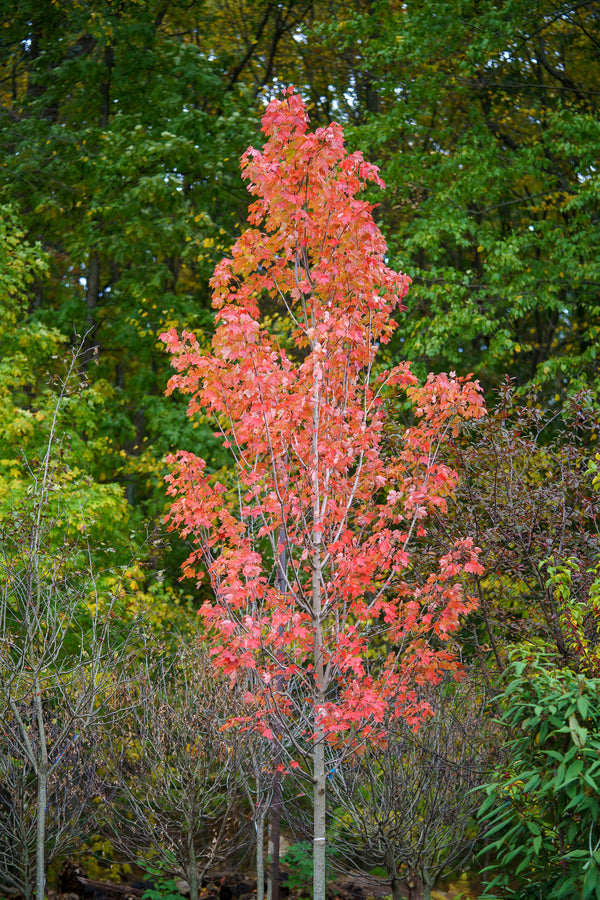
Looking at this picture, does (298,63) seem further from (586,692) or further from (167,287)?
(586,692)

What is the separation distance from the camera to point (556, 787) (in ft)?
15.2

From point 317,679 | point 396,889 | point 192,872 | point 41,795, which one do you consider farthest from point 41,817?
point 396,889

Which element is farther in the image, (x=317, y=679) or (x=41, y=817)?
(x=41, y=817)

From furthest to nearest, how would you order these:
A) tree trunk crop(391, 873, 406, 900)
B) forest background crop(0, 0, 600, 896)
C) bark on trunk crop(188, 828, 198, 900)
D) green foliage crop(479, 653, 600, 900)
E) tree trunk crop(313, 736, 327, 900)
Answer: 1. forest background crop(0, 0, 600, 896)
2. bark on trunk crop(188, 828, 198, 900)
3. tree trunk crop(391, 873, 406, 900)
4. tree trunk crop(313, 736, 327, 900)
5. green foliage crop(479, 653, 600, 900)

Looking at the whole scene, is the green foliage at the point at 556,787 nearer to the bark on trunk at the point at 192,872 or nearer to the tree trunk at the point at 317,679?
the tree trunk at the point at 317,679

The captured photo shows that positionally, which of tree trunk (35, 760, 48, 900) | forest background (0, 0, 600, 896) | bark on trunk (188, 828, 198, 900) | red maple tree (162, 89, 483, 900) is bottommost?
bark on trunk (188, 828, 198, 900)

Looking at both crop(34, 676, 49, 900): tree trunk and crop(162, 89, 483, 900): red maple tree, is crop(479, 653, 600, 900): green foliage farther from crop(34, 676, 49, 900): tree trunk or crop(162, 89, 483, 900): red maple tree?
crop(34, 676, 49, 900): tree trunk

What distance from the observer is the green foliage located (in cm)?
465

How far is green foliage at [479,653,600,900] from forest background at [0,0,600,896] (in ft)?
19.2

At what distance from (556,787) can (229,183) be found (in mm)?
11458

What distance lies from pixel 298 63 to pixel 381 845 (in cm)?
1402

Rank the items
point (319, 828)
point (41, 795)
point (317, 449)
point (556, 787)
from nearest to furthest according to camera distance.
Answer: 1. point (556, 787)
2. point (319, 828)
3. point (317, 449)
4. point (41, 795)

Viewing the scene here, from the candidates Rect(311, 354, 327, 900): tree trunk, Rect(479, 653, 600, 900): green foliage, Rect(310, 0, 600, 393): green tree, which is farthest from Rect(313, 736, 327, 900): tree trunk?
Rect(310, 0, 600, 393): green tree

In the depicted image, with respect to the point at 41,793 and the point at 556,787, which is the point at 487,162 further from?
the point at 41,793
